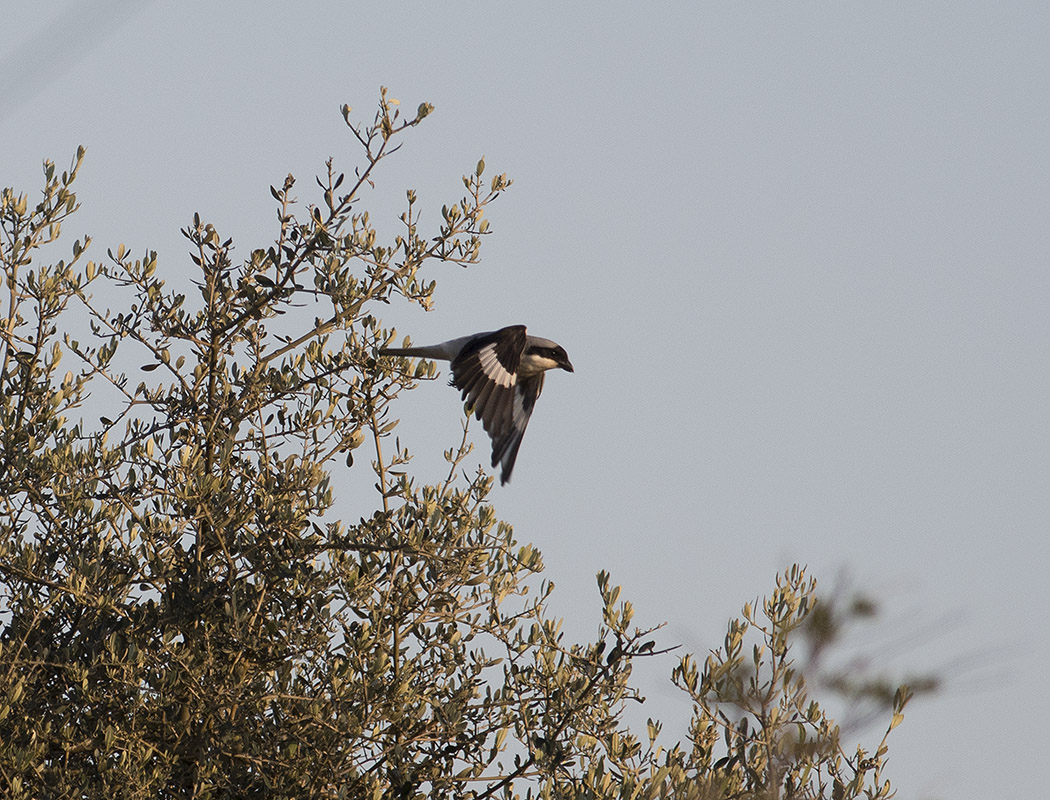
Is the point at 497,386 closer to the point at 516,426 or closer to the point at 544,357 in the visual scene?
the point at 516,426

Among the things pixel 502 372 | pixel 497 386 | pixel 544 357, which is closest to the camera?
pixel 497 386

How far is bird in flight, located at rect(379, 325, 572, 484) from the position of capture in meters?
7.20

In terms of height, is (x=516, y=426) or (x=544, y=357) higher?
(x=544, y=357)

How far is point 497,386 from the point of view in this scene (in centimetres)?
761

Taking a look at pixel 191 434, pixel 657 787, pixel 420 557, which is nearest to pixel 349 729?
pixel 420 557

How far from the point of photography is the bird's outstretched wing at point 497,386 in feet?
23.6

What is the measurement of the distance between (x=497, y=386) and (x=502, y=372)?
29 cm

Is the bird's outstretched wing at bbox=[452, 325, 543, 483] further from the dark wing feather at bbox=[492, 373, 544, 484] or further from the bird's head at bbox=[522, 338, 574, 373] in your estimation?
the bird's head at bbox=[522, 338, 574, 373]

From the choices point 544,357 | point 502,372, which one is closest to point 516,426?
point 502,372

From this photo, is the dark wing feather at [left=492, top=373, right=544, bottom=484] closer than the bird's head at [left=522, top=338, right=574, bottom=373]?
Yes

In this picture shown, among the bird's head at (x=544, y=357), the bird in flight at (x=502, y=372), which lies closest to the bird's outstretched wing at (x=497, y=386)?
the bird in flight at (x=502, y=372)

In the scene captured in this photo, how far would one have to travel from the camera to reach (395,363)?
6.82 m

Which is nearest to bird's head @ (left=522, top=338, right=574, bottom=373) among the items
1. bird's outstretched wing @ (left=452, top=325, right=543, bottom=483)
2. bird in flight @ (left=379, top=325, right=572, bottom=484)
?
bird in flight @ (left=379, top=325, right=572, bottom=484)

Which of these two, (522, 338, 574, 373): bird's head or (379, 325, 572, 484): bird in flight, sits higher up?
(522, 338, 574, 373): bird's head
